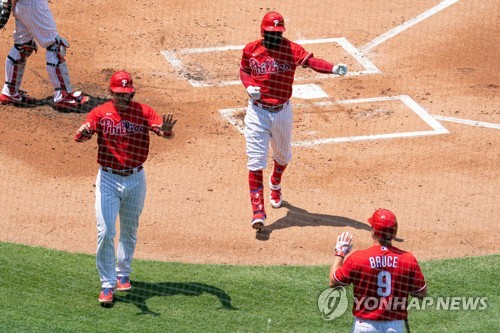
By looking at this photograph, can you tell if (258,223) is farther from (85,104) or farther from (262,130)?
(85,104)

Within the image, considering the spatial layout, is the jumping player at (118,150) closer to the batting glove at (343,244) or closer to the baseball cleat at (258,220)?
the baseball cleat at (258,220)

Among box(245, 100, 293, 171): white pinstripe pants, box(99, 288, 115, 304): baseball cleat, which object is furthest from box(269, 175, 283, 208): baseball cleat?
box(99, 288, 115, 304): baseball cleat

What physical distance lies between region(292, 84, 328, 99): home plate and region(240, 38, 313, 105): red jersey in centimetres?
308

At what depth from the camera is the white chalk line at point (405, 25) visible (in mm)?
14938

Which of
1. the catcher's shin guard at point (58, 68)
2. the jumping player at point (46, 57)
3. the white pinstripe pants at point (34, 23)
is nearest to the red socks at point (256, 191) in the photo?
the jumping player at point (46, 57)

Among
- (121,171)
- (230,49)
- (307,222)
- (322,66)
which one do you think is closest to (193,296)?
(121,171)

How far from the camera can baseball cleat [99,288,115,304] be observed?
916 centimetres

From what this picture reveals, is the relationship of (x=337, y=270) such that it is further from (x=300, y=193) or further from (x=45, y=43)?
(x=45, y=43)

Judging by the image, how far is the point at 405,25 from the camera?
1553 centimetres

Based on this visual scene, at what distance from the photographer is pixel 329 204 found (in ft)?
36.7

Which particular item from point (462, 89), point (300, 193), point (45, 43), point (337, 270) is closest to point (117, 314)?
point (337, 270)

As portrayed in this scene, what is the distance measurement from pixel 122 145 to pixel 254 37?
651 cm

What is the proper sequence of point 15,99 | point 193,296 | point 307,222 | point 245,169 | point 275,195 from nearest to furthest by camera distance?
1. point 193,296
2. point 307,222
3. point 275,195
4. point 245,169
5. point 15,99

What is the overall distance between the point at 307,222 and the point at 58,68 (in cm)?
404
